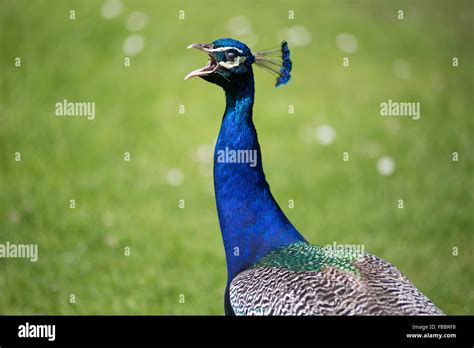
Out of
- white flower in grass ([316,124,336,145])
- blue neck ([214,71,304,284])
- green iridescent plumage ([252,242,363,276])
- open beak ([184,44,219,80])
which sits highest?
open beak ([184,44,219,80])

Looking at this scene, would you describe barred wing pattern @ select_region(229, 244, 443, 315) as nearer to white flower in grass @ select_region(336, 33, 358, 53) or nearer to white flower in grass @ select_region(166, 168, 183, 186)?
white flower in grass @ select_region(166, 168, 183, 186)

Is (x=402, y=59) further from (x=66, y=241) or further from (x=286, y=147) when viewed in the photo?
(x=66, y=241)

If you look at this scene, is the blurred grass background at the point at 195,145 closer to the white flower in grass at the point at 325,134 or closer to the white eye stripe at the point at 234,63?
the white flower in grass at the point at 325,134

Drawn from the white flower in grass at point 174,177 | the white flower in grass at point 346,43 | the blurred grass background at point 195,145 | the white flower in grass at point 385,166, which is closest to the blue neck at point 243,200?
the blurred grass background at point 195,145

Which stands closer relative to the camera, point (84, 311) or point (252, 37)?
point (84, 311)

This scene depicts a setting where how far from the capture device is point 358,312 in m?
3.47

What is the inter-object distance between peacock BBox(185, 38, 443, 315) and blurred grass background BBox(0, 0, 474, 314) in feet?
4.33

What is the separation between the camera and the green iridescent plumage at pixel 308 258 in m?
3.79

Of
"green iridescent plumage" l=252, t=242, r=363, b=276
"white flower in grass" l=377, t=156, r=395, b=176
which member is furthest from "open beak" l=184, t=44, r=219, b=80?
"white flower in grass" l=377, t=156, r=395, b=176

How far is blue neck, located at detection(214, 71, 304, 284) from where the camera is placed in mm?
4055

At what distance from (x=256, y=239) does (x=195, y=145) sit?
367 cm

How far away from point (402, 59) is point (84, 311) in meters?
5.62

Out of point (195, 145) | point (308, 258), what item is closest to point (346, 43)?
point (195, 145)
